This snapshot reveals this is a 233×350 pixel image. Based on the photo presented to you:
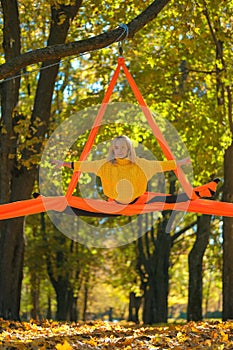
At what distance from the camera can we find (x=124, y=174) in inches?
358

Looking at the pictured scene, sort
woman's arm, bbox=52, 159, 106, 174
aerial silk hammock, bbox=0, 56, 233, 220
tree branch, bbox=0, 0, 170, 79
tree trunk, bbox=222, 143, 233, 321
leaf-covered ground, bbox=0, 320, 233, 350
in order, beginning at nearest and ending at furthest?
leaf-covered ground, bbox=0, 320, 233, 350
tree branch, bbox=0, 0, 170, 79
aerial silk hammock, bbox=0, 56, 233, 220
woman's arm, bbox=52, 159, 106, 174
tree trunk, bbox=222, 143, 233, 321

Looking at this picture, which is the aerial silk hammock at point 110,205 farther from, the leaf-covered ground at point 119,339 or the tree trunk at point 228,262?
the tree trunk at point 228,262

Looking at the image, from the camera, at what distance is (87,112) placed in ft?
56.5

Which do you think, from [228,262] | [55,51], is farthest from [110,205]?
[228,262]

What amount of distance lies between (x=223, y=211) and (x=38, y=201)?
2.34 metres

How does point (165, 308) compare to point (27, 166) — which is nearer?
point (27, 166)

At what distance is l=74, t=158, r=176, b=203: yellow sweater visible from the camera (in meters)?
8.94

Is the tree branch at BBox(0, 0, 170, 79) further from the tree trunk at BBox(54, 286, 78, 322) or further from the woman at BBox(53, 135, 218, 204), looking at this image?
the tree trunk at BBox(54, 286, 78, 322)

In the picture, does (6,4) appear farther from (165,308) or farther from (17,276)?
(165,308)

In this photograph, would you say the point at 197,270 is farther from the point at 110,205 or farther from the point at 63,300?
the point at 110,205

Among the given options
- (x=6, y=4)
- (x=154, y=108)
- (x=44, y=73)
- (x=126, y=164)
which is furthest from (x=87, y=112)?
(x=126, y=164)

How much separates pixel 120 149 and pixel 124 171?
1.06 feet

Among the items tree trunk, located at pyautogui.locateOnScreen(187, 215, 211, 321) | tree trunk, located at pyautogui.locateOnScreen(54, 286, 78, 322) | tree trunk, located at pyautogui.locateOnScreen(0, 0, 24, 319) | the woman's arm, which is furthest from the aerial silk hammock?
tree trunk, located at pyautogui.locateOnScreen(54, 286, 78, 322)

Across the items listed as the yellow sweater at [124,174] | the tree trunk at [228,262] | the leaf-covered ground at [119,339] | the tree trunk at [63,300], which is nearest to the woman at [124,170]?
the yellow sweater at [124,174]
